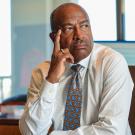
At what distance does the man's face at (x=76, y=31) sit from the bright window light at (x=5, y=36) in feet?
9.44

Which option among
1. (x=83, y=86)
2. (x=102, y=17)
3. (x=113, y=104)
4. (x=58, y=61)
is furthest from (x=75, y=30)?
(x=102, y=17)

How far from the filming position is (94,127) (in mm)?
1353

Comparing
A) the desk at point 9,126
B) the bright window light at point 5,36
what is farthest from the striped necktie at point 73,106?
the bright window light at point 5,36

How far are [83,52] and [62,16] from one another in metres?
0.22

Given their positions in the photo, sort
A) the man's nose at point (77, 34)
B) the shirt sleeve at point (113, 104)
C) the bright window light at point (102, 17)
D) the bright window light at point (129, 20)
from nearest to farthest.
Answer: the shirt sleeve at point (113, 104) < the man's nose at point (77, 34) < the bright window light at point (129, 20) < the bright window light at point (102, 17)

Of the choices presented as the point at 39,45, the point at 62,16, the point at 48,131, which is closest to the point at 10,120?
the point at 48,131

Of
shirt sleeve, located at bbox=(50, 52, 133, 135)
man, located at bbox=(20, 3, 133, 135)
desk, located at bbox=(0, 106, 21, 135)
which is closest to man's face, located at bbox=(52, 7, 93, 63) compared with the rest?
man, located at bbox=(20, 3, 133, 135)

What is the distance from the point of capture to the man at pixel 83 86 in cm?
135

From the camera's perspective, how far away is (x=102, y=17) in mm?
3994

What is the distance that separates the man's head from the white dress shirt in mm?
70

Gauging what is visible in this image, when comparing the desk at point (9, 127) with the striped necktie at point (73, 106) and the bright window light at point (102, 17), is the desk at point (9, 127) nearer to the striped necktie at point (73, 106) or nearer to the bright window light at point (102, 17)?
the striped necktie at point (73, 106)

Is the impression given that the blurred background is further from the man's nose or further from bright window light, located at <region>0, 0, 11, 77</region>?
the man's nose

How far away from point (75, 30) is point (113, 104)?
0.42 meters

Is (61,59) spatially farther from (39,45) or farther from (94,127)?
(39,45)
